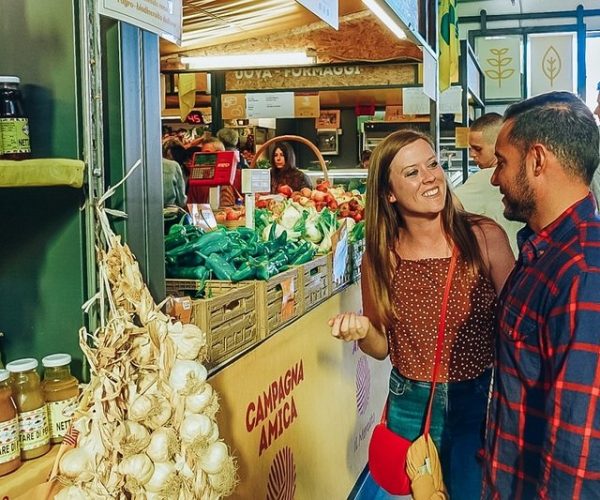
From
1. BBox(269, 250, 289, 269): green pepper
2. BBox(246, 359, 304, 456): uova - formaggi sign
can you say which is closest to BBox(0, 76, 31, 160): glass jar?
BBox(246, 359, 304, 456): uova - formaggi sign

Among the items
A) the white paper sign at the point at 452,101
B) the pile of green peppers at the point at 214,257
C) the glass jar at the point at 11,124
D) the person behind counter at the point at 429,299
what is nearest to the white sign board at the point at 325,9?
the person behind counter at the point at 429,299

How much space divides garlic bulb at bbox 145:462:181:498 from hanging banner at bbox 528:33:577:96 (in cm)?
1059

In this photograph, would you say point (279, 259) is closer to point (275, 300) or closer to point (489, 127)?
point (275, 300)

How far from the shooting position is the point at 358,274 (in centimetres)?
393

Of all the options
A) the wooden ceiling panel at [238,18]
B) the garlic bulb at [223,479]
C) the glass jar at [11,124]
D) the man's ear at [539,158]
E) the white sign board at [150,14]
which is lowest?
the garlic bulb at [223,479]

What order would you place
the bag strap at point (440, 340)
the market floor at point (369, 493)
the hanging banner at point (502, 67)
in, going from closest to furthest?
1. the bag strap at point (440, 340)
2. the market floor at point (369, 493)
3. the hanging banner at point (502, 67)

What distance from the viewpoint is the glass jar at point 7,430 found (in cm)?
125

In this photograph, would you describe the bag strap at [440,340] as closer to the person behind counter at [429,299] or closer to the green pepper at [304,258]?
the person behind counter at [429,299]

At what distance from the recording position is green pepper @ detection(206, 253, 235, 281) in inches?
87.3

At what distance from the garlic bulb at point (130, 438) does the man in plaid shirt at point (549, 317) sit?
2.56ft

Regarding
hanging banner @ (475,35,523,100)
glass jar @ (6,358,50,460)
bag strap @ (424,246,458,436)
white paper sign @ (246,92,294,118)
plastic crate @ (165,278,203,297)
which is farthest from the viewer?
hanging banner @ (475,35,523,100)

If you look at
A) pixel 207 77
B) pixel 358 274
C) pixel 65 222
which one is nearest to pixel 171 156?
pixel 207 77

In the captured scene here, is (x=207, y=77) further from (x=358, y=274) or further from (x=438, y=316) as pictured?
(x=438, y=316)

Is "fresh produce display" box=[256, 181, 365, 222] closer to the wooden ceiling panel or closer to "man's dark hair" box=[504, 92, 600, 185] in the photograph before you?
the wooden ceiling panel
